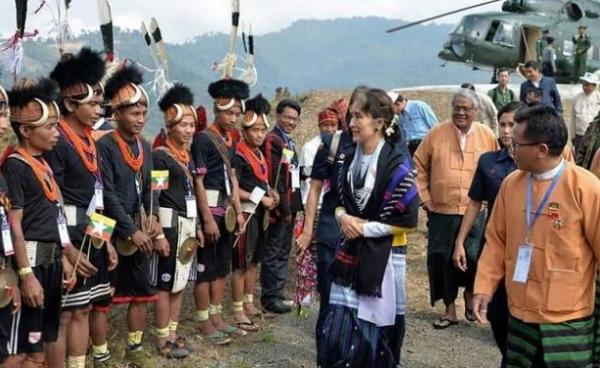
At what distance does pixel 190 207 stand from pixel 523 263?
2579 millimetres

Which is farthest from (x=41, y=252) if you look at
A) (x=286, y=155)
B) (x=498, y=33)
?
(x=498, y=33)

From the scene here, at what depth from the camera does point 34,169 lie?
3.90 m

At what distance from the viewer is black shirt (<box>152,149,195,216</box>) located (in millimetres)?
5305

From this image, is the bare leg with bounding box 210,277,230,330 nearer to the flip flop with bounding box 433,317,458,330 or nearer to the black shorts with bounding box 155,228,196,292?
the black shorts with bounding box 155,228,196,292

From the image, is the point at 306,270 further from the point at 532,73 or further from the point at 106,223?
the point at 532,73

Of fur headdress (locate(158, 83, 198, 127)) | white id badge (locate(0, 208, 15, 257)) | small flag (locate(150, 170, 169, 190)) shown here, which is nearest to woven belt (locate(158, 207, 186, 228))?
small flag (locate(150, 170, 169, 190))

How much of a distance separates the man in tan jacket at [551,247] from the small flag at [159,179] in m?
2.42

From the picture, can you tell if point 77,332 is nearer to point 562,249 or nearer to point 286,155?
point 562,249

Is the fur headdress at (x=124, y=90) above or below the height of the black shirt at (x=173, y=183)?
above

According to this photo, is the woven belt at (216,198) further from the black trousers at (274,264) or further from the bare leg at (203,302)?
the black trousers at (274,264)

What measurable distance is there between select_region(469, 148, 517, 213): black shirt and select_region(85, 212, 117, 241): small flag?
8.17 feet

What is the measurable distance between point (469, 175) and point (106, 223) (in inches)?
124

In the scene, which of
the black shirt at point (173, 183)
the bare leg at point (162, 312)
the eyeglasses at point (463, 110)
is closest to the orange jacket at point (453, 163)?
the eyeglasses at point (463, 110)

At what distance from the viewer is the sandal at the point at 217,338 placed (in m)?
5.85
